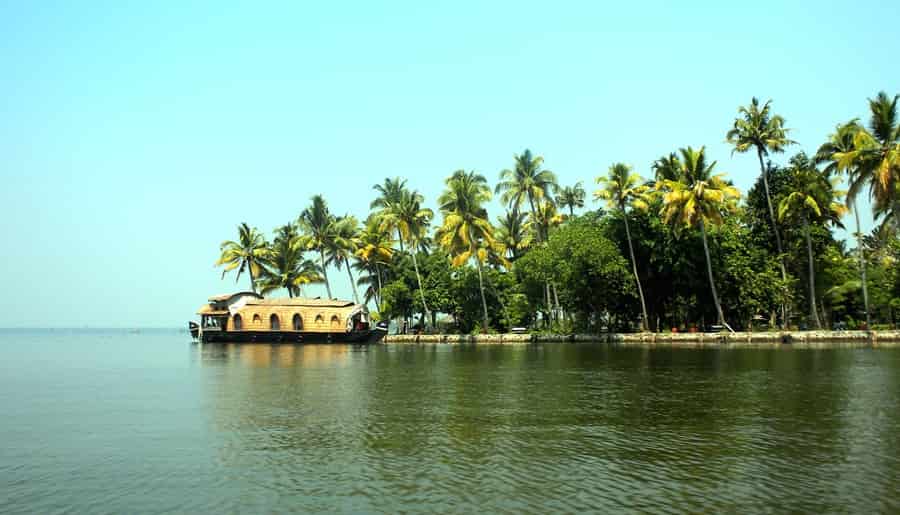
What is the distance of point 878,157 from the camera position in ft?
135

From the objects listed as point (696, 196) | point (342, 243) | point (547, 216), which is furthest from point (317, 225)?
point (696, 196)

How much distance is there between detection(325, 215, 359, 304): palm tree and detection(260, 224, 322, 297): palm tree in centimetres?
325

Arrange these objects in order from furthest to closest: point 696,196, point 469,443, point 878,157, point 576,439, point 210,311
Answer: point 210,311 < point 696,196 < point 878,157 < point 576,439 < point 469,443

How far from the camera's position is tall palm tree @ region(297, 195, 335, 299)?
73.1m

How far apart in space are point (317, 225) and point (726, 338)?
42691 mm

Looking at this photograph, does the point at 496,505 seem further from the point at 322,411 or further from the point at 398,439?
the point at 322,411

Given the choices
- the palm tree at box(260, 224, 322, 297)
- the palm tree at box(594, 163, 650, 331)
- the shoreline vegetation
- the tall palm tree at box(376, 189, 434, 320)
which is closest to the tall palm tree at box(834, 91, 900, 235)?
the shoreline vegetation

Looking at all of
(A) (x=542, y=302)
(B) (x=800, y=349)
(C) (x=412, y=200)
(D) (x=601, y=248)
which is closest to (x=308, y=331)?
(C) (x=412, y=200)

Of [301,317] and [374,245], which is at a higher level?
[374,245]

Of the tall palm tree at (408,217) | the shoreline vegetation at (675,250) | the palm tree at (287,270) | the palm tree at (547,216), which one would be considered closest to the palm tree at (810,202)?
the shoreline vegetation at (675,250)

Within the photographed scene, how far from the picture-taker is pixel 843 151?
4781cm

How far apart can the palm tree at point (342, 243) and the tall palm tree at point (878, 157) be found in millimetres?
A: 45826

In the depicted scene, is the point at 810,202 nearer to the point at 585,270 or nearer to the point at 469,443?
the point at 585,270

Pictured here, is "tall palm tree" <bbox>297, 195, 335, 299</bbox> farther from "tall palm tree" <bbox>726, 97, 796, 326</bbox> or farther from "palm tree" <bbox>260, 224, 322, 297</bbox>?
"tall palm tree" <bbox>726, 97, 796, 326</bbox>
